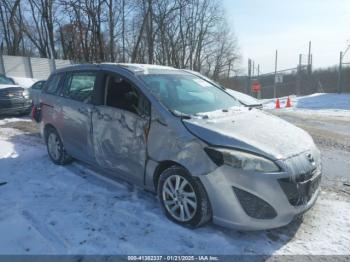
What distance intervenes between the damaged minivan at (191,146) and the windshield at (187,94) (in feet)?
0.06

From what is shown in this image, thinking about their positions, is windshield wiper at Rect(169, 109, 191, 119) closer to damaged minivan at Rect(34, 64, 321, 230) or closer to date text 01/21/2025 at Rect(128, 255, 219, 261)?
damaged minivan at Rect(34, 64, 321, 230)

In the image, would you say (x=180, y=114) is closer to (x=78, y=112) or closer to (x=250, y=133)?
(x=250, y=133)

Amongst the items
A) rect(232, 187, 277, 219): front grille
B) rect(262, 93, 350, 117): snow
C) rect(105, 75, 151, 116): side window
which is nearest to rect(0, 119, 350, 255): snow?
rect(232, 187, 277, 219): front grille

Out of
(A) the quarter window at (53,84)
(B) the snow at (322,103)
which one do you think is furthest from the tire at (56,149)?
(B) the snow at (322,103)

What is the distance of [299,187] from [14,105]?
10.4 meters

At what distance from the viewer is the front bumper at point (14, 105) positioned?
34.8 ft

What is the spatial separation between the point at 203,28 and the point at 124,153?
1300 inches

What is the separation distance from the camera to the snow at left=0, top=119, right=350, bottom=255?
3.00 metres

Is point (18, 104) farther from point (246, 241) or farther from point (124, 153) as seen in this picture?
point (246, 241)

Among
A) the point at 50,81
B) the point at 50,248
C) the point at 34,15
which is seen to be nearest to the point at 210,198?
the point at 50,248

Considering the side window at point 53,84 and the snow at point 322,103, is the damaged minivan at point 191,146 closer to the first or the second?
the side window at point 53,84

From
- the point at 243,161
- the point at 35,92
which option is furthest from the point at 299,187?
the point at 35,92

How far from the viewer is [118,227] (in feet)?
11.0

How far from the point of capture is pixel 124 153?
3.93 metres
